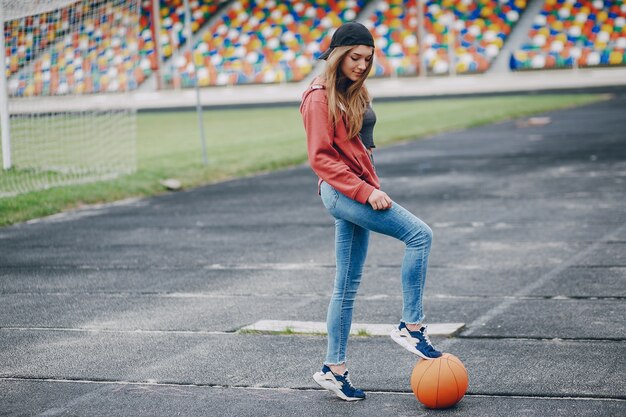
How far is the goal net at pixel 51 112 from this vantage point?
1584 cm

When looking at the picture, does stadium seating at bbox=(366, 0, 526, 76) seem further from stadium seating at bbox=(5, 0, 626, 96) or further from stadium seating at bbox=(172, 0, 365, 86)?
stadium seating at bbox=(172, 0, 365, 86)

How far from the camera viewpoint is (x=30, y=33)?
18.5 meters

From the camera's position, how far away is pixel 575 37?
4666 centimetres

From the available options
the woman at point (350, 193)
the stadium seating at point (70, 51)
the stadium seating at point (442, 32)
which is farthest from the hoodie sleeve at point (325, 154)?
the stadium seating at point (442, 32)

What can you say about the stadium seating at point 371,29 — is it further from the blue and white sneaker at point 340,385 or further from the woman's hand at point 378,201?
the woman's hand at point 378,201

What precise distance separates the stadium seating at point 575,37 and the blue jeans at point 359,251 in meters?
40.6

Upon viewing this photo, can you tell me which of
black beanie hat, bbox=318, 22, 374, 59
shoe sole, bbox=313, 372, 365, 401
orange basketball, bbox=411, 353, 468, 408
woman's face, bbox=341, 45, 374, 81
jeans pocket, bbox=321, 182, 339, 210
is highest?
black beanie hat, bbox=318, 22, 374, 59

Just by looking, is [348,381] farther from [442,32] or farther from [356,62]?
[442,32]

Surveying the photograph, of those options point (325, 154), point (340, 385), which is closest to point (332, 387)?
point (340, 385)

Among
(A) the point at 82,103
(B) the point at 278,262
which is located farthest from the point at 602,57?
(B) the point at 278,262

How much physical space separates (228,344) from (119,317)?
1234 millimetres

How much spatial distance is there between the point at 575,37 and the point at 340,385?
43849mm

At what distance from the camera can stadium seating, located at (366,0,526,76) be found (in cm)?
4697

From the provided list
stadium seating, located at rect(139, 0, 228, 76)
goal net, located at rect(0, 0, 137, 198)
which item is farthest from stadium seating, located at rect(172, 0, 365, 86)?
goal net, located at rect(0, 0, 137, 198)
